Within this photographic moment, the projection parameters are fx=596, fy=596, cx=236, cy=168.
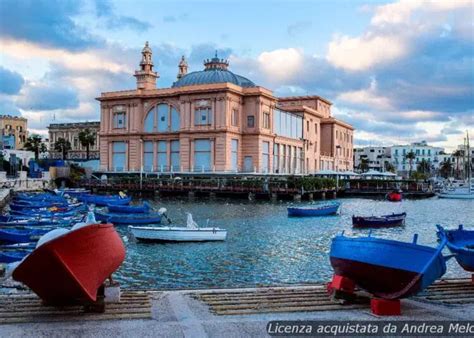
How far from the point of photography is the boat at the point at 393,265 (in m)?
12.0

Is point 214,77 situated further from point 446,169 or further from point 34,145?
point 446,169

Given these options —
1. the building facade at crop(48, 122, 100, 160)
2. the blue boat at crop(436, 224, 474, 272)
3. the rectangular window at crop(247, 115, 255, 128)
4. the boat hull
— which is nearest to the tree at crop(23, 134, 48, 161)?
the building facade at crop(48, 122, 100, 160)

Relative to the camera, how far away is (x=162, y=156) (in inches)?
3836

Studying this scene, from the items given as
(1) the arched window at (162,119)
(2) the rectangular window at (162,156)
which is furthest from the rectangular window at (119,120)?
(2) the rectangular window at (162,156)

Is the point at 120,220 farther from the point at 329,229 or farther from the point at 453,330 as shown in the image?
the point at 453,330

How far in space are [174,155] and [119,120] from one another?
13.0 metres

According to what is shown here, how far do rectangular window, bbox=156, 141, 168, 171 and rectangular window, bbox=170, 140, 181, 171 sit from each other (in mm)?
1121

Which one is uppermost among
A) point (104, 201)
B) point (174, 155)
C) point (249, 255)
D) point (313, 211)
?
point (174, 155)

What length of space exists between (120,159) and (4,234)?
7495cm

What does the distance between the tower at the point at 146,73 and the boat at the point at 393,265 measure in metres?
96.4

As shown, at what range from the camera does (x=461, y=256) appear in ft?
51.7

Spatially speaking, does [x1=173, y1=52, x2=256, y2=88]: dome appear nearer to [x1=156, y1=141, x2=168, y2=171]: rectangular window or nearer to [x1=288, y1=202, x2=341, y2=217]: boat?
[x1=156, y1=141, x2=168, y2=171]: rectangular window

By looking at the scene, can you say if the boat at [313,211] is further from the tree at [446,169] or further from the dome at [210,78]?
the tree at [446,169]

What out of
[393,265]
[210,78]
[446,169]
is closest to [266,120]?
[210,78]
